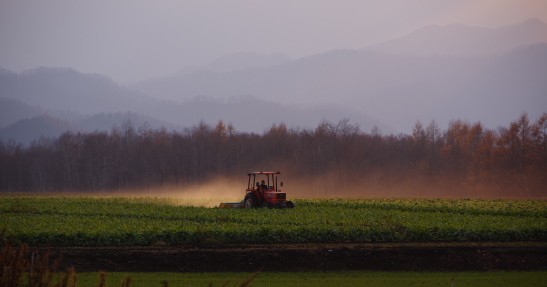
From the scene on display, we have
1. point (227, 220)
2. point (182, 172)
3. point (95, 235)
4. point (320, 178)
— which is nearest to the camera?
point (95, 235)

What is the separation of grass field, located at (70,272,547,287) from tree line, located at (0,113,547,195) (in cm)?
7376

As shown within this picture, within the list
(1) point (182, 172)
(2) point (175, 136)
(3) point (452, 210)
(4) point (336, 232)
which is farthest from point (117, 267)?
(2) point (175, 136)

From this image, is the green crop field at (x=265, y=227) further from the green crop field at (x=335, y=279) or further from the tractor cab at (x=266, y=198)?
the green crop field at (x=335, y=279)

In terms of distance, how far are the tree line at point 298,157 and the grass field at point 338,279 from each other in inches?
2904

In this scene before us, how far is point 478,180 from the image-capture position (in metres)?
100

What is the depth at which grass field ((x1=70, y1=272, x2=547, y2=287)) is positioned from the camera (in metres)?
21.7

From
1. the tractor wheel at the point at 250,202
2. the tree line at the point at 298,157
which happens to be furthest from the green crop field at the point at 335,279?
the tree line at the point at 298,157

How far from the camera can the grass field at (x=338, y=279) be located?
21.7m

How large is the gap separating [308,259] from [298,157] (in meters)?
95.6

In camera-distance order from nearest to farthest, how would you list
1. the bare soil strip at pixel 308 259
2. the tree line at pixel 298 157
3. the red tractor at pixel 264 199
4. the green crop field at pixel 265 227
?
the bare soil strip at pixel 308 259, the green crop field at pixel 265 227, the red tractor at pixel 264 199, the tree line at pixel 298 157

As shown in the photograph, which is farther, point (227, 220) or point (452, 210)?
point (452, 210)

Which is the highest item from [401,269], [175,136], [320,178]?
[175,136]

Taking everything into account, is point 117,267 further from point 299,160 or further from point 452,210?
point 299,160

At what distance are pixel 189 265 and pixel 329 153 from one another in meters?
98.0
